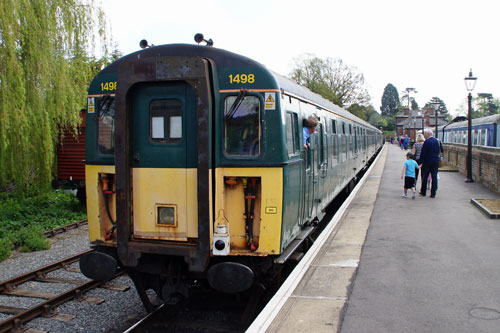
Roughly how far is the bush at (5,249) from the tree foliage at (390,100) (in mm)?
146046

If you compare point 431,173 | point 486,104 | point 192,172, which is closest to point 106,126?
point 192,172

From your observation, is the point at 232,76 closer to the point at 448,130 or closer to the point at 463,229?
the point at 463,229

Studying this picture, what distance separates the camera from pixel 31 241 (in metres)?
10.4

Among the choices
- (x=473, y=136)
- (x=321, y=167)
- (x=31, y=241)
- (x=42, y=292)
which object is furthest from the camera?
(x=473, y=136)

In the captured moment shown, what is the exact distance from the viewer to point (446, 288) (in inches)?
211

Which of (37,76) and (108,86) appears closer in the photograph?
(108,86)

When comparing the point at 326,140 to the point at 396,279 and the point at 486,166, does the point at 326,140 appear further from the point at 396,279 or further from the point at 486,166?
the point at 486,166

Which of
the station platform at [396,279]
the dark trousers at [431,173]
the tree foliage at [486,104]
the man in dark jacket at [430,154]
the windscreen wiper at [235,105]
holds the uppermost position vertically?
the tree foliage at [486,104]

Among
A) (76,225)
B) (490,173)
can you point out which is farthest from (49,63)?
(490,173)

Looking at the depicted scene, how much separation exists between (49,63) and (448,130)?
37116mm

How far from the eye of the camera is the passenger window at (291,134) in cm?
564

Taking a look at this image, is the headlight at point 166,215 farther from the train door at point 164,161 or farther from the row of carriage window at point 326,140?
the row of carriage window at point 326,140

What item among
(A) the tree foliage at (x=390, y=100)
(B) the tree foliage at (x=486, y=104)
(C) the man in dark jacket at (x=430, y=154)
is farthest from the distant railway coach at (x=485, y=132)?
(A) the tree foliage at (x=390, y=100)

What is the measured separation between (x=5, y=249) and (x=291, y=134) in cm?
722
